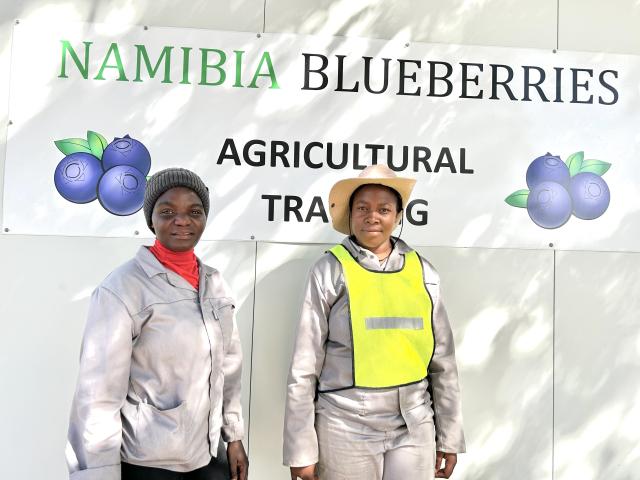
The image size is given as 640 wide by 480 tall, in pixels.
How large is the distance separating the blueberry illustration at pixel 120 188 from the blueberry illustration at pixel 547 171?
185 cm

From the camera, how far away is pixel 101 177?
11.2 feet

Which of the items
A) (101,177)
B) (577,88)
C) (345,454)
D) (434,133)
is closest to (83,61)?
(101,177)

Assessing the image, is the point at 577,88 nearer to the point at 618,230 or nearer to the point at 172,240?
the point at 618,230

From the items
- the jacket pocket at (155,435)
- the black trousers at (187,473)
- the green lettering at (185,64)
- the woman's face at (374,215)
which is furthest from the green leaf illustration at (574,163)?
the jacket pocket at (155,435)

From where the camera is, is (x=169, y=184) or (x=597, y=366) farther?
(x=597, y=366)

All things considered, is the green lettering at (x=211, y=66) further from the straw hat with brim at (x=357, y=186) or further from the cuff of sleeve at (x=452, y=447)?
the cuff of sleeve at (x=452, y=447)

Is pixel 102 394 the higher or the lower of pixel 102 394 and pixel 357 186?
the lower

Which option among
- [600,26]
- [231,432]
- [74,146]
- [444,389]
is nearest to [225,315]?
[231,432]

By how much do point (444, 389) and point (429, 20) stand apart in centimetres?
176

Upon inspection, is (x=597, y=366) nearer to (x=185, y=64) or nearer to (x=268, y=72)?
(x=268, y=72)

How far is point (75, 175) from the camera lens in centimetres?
342

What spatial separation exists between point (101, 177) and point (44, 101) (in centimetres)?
44

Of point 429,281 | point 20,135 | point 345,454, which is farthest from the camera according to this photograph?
point 20,135

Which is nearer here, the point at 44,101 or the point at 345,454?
the point at 345,454
